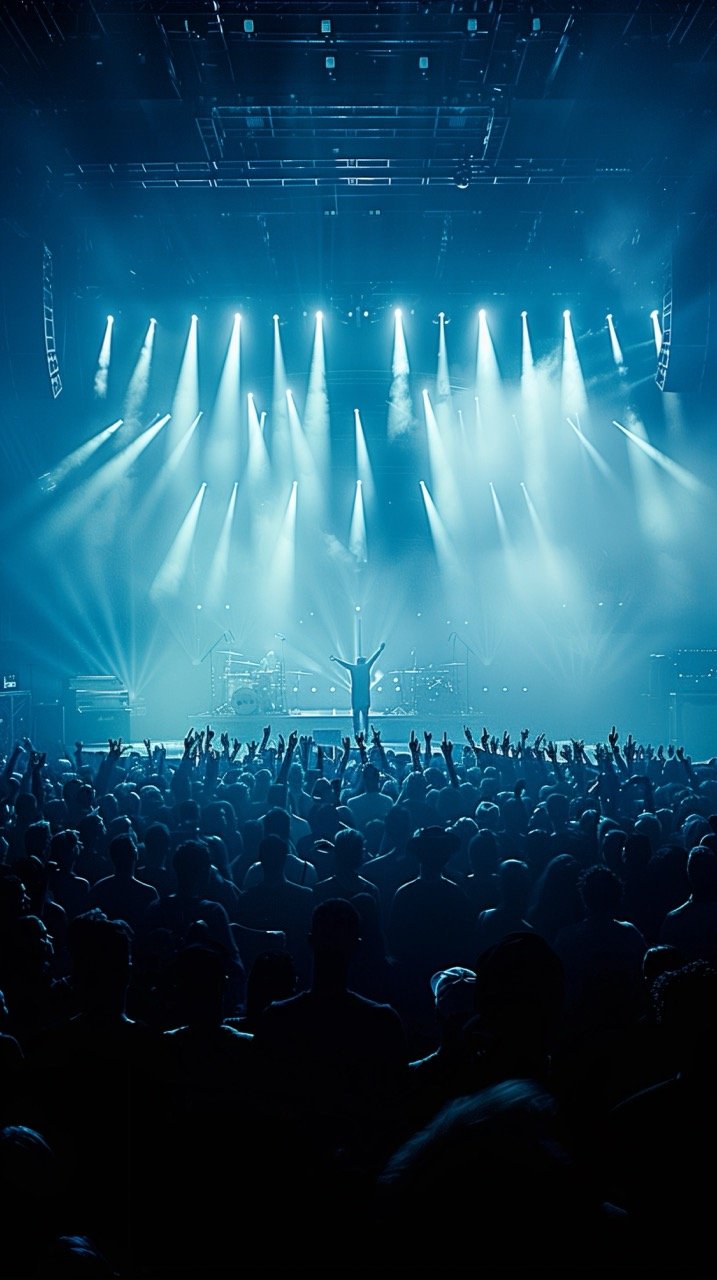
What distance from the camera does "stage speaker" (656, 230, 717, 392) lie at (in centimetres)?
1173

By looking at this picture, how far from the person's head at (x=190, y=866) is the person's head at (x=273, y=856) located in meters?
0.28

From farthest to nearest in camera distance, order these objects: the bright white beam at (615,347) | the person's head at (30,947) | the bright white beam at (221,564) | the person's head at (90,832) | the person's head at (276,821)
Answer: the bright white beam at (221,564) < the bright white beam at (615,347) < the person's head at (90,832) < the person's head at (276,821) < the person's head at (30,947)

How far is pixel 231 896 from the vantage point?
4418 mm

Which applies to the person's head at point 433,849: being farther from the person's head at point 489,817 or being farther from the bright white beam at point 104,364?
the bright white beam at point 104,364

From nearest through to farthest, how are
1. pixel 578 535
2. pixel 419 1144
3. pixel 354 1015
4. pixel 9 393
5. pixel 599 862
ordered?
1. pixel 419 1144
2. pixel 354 1015
3. pixel 599 862
4. pixel 9 393
5. pixel 578 535

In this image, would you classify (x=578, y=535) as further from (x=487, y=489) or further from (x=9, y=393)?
(x=9, y=393)

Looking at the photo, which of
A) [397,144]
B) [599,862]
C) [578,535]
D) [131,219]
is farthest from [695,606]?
[599,862]

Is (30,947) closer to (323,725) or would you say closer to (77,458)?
(323,725)

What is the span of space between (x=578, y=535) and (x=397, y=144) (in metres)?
10.4

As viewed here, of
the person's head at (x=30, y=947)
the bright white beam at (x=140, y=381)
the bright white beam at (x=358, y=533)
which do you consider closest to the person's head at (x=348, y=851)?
the person's head at (x=30, y=947)

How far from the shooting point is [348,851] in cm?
436

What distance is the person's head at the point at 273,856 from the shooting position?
426 centimetres

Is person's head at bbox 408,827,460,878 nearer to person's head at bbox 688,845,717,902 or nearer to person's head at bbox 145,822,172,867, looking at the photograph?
person's head at bbox 688,845,717,902

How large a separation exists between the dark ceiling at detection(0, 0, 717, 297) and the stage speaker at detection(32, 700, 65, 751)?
7.99m
